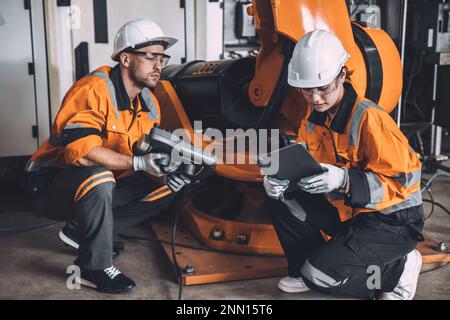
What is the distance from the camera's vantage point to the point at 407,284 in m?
2.35

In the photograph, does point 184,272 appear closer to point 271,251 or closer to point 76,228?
point 271,251

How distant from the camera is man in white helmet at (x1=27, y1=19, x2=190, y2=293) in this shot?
8.17 feet

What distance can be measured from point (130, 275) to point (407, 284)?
123cm

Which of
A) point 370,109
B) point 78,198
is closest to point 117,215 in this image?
point 78,198

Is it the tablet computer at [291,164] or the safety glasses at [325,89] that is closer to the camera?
the tablet computer at [291,164]

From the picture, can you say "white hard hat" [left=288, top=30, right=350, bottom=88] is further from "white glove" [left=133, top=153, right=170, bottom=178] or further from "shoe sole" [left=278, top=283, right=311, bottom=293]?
"shoe sole" [left=278, top=283, right=311, bottom=293]

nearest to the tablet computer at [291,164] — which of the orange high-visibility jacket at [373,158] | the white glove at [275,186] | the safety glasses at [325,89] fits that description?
the white glove at [275,186]

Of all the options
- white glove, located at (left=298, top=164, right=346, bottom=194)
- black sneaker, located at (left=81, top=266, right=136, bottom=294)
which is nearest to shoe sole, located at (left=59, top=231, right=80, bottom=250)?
black sneaker, located at (left=81, top=266, right=136, bottom=294)

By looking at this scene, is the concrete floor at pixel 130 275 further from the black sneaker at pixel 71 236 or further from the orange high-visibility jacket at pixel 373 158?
the orange high-visibility jacket at pixel 373 158

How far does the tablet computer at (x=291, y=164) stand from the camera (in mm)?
2115

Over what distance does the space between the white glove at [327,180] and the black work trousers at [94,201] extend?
874 mm

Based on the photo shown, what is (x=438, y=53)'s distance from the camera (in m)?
4.59

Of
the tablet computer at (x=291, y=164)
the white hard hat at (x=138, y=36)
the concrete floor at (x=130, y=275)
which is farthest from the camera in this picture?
the white hard hat at (x=138, y=36)
